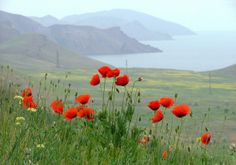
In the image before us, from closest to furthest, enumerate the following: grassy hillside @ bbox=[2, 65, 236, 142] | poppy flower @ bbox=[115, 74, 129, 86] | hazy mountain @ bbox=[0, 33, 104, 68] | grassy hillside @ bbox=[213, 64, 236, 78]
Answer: poppy flower @ bbox=[115, 74, 129, 86]
grassy hillside @ bbox=[2, 65, 236, 142]
grassy hillside @ bbox=[213, 64, 236, 78]
hazy mountain @ bbox=[0, 33, 104, 68]

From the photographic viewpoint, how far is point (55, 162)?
5.24m

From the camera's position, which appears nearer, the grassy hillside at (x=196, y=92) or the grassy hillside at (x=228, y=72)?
the grassy hillside at (x=196, y=92)

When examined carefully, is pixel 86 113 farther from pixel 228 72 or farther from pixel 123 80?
pixel 228 72

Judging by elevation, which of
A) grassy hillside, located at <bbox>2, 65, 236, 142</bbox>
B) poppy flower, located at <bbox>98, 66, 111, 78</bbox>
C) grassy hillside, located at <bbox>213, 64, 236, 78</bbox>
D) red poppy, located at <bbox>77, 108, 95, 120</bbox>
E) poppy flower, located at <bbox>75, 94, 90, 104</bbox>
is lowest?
grassy hillside, located at <bbox>2, 65, 236, 142</bbox>

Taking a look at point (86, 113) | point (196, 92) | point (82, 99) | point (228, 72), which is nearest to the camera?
point (82, 99)

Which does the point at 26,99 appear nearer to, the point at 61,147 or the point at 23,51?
the point at 61,147

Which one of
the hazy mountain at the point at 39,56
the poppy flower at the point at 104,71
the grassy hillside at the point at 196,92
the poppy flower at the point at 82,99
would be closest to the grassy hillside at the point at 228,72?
the grassy hillside at the point at 196,92

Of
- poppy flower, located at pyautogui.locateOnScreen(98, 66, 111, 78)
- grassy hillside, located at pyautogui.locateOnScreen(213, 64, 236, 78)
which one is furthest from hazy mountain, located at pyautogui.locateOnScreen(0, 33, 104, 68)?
poppy flower, located at pyautogui.locateOnScreen(98, 66, 111, 78)

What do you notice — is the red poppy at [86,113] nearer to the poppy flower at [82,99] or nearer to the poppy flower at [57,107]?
the poppy flower at [82,99]

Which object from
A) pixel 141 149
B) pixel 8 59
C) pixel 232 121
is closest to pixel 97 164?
pixel 141 149

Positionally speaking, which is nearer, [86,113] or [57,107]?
[86,113]

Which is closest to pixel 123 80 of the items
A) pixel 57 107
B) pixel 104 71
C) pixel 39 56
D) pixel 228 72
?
pixel 104 71

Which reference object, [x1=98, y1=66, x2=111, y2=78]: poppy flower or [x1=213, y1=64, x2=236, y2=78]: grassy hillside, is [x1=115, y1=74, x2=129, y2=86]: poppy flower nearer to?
[x1=98, y1=66, x2=111, y2=78]: poppy flower

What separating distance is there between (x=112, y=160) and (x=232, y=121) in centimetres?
5349
